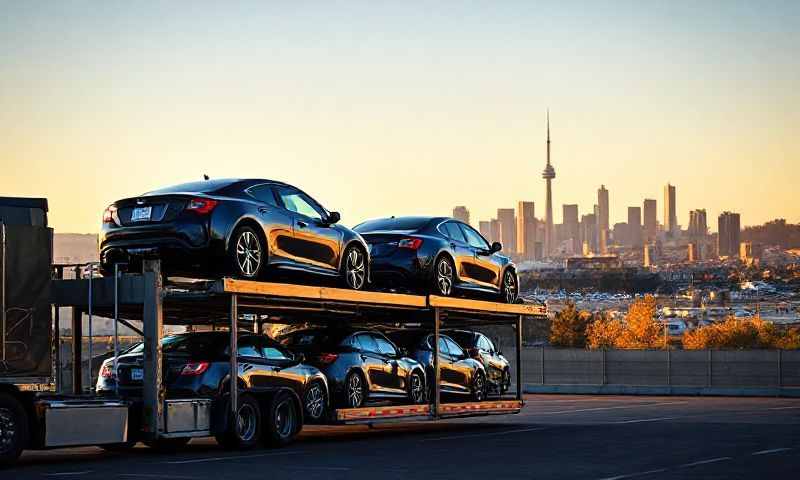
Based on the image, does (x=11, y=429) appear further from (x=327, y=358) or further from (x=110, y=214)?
(x=327, y=358)

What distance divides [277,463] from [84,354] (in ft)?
12.5

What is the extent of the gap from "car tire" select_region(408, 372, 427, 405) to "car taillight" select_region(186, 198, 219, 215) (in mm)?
6107

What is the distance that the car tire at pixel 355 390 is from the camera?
19219mm

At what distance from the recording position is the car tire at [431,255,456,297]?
2116 cm

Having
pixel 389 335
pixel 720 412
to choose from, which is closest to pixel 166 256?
pixel 389 335

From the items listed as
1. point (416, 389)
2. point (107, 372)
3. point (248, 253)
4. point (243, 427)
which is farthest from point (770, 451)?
point (107, 372)

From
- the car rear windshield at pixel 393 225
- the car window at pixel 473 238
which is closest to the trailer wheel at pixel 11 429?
the car rear windshield at pixel 393 225

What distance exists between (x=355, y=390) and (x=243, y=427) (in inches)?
112

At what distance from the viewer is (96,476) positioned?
44.7ft

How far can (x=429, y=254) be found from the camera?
21094 mm

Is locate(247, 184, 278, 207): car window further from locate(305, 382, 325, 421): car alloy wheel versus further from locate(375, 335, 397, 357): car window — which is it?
locate(375, 335, 397, 357): car window

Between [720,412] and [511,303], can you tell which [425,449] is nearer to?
[511,303]

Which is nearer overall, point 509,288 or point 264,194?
point 264,194

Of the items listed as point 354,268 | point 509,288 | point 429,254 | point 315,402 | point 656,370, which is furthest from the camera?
point 656,370
